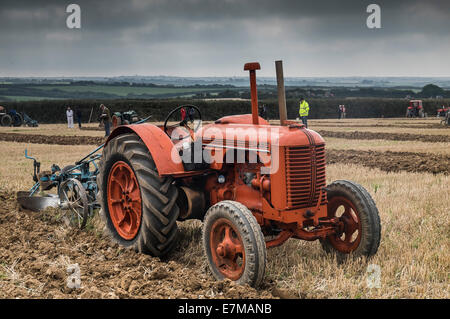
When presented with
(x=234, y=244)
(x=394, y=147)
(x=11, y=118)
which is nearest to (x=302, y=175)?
(x=234, y=244)

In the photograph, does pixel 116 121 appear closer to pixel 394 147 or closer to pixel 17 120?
pixel 394 147

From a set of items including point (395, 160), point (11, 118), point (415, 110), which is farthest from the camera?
point (415, 110)

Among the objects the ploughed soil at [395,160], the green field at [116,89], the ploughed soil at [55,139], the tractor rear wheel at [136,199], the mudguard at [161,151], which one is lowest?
the ploughed soil at [395,160]

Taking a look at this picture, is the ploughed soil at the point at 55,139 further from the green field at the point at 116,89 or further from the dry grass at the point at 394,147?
the green field at the point at 116,89

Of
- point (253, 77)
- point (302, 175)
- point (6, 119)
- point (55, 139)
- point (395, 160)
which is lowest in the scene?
point (395, 160)

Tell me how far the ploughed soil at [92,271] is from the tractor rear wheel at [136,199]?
178 millimetres

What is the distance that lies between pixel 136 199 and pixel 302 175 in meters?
1.87

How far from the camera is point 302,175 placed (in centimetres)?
454

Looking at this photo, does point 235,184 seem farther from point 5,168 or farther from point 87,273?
point 5,168

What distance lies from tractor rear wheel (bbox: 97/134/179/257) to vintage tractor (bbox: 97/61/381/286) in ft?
0.03

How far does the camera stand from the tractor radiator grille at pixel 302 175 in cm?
448

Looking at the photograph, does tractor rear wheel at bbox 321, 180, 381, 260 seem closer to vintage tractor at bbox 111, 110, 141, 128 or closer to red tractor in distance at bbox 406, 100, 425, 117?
vintage tractor at bbox 111, 110, 141, 128

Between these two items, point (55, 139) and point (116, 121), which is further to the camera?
point (55, 139)
